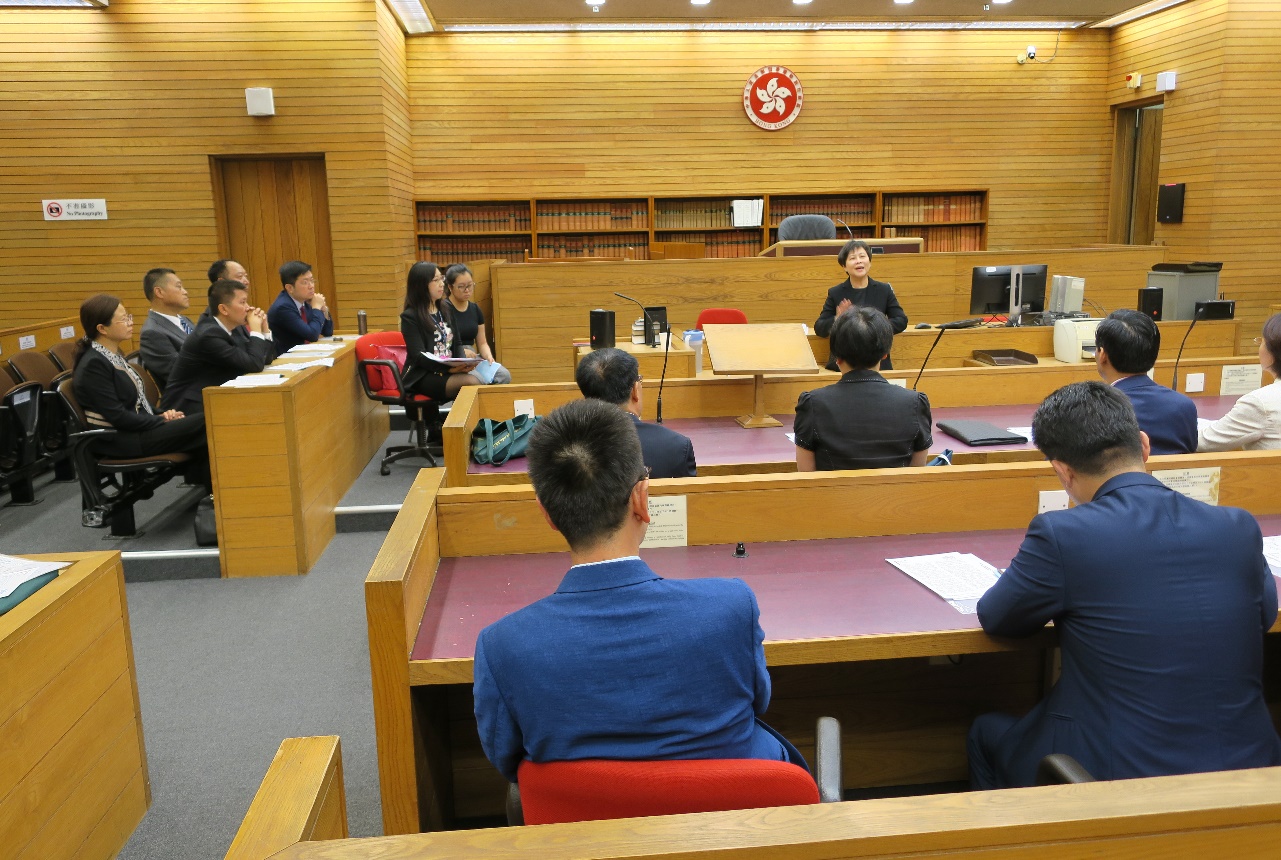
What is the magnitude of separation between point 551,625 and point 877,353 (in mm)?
1984

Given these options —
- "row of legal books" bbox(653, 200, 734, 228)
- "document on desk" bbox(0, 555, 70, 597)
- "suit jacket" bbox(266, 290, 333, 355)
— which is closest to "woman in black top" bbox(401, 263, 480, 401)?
"suit jacket" bbox(266, 290, 333, 355)

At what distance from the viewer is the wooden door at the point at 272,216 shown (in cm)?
857

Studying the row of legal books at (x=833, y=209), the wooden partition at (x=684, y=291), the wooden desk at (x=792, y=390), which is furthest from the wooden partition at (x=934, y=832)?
the row of legal books at (x=833, y=209)

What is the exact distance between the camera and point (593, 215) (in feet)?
32.2

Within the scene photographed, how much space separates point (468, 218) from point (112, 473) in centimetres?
562

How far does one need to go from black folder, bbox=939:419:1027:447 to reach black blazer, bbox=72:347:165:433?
3.60m

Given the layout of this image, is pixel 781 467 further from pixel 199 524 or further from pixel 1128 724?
pixel 199 524

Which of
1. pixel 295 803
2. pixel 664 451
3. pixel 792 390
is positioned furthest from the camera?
pixel 792 390

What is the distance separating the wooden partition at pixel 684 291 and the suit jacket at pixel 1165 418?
4.23m

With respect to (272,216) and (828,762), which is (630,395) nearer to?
(828,762)

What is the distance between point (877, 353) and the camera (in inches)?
118

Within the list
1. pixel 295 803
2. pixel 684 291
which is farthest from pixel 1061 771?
pixel 684 291

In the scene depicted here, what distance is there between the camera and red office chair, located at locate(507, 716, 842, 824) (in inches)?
44.9

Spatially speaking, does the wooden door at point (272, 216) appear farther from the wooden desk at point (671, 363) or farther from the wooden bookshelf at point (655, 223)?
the wooden desk at point (671, 363)
